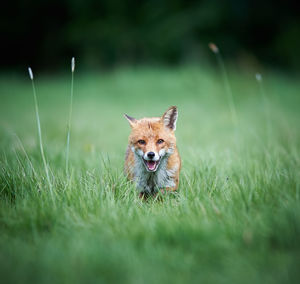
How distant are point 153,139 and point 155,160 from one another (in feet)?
0.88

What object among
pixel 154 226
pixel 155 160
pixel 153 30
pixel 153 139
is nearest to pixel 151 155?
pixel 155 160

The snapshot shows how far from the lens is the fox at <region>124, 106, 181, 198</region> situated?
10.9 ft

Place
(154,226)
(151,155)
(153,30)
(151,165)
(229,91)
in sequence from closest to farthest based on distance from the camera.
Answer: (154,226) → (151,155) → (151,165) → (229,91) → (153,30)

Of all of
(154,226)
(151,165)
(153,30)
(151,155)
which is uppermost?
(153,30)

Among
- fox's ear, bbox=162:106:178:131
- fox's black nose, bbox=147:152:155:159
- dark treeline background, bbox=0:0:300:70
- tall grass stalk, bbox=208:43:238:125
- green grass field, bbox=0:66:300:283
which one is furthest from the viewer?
dark treeline background, bbox=0:0:300:70

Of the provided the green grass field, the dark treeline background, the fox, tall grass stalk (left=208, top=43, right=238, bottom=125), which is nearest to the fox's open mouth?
the fox

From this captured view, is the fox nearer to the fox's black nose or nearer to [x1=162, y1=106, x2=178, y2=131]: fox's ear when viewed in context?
[x1=162, y1=106, x2=178, y2=131]: fox's ear

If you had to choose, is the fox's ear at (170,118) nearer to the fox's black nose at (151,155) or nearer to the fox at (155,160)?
the fox at (155,160)

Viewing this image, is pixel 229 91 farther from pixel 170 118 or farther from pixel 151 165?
pixel 151 165

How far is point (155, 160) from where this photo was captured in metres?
3.24

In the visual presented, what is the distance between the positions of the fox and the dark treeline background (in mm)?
14819

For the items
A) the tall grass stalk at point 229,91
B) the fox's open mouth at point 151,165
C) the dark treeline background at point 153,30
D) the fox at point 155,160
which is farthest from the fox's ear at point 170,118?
the dark treeline background at point 153,30

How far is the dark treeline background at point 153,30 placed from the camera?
60.0 feet

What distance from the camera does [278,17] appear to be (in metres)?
19.3
